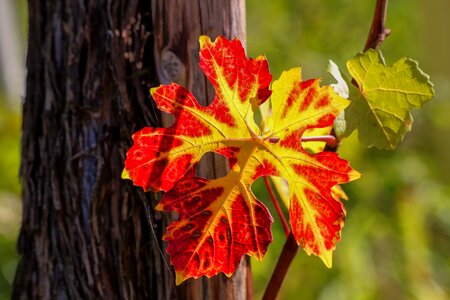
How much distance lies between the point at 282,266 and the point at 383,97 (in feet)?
0.78

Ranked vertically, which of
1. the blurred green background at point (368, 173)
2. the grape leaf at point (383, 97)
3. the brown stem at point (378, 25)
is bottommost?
the blurred green background at point (368, 173)

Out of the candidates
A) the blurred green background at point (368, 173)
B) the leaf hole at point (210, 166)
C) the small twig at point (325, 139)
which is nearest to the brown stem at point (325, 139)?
the small twig at point (325, 139)

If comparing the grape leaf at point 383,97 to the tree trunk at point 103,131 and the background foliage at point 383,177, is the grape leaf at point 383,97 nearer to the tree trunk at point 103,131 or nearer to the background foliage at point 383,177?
the tree trunk at point 103,131

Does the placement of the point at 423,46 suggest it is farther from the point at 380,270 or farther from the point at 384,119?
the point at 384,119

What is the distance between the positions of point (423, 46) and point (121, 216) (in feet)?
12.9

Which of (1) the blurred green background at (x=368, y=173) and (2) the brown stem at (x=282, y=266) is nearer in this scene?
(2) the brown stem at (x=282, y=266)

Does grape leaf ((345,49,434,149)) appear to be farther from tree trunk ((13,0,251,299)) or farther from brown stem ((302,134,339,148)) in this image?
tree trunk ((13,0,251,299))

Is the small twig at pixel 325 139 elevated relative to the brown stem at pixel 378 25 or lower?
lower

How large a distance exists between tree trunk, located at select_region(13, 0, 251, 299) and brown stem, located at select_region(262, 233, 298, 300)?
0.13 ft

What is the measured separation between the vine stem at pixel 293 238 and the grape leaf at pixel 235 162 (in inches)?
3.8

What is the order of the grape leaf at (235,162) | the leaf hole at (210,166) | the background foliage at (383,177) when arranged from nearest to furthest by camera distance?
the grape leaf at (235,162), the leaf hole at (210,166), the background foliage at (383,177)

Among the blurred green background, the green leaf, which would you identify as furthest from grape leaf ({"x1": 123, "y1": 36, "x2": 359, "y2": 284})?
the blurred green background

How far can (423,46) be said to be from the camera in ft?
14.6

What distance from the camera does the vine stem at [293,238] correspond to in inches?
30.0
